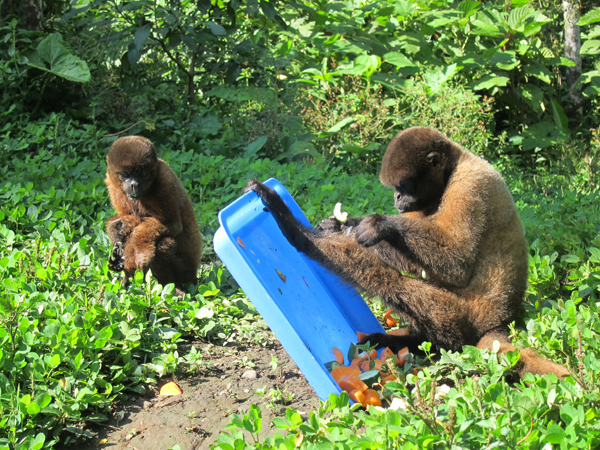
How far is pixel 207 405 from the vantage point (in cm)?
372

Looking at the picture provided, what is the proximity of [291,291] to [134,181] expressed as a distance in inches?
87.0

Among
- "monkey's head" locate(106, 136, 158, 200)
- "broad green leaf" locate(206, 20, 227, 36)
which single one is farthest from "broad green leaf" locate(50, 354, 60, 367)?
"broad green leaf" locate(206, 20, 227, 36)

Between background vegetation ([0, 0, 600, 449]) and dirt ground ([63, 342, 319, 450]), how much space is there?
0.47 ft

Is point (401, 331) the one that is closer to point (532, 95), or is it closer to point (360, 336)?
point (360, 336)

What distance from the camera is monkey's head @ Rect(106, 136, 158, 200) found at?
5.38 metres

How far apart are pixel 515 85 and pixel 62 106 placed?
9513 millimetres

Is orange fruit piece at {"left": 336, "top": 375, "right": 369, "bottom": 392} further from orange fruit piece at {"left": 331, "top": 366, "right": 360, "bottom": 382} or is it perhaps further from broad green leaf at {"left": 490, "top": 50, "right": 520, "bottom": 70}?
broad green leaf at {"left": 490, "top": 50, "right": 520, "bottom": 70}

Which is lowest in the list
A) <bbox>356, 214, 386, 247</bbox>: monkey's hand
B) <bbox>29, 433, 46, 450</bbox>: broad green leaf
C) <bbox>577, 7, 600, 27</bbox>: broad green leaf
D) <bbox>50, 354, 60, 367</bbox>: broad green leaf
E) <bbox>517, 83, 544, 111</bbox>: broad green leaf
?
<bbox>517, 83, 544, 111</bbox>: broad green leaf

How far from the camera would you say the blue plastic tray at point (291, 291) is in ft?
11.3

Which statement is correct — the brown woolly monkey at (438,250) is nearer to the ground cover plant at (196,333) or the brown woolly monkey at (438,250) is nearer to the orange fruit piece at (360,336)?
the orange fruit piece at (360,336)

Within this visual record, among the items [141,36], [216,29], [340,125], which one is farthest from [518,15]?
[141,36]

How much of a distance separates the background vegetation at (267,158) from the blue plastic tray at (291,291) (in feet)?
1.67

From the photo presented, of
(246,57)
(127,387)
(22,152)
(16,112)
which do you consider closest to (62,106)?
(16,112)

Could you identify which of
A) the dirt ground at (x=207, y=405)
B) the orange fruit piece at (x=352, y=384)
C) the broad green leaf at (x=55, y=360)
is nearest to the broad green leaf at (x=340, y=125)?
the dirt ground at (x=207, y=405)
